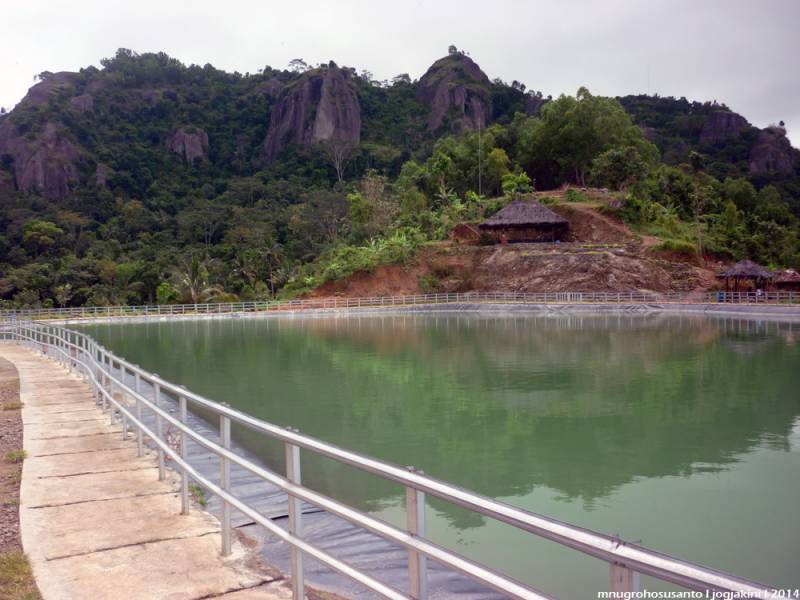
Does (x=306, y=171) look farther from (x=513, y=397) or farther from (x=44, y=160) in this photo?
(x=513, y=397)

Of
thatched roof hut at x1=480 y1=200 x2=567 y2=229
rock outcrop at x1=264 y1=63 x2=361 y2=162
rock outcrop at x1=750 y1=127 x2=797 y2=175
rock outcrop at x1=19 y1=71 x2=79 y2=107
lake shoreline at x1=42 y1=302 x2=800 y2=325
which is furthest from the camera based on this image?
rock outcrop at x1=19 y1=71 x2=79 y2=107

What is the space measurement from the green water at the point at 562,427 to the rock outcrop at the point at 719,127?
4340 inches

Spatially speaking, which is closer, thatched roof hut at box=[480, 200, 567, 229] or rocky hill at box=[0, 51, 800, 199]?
thatched roof hut at box=[480, 200, 567, 229]

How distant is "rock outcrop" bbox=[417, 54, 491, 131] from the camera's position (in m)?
128

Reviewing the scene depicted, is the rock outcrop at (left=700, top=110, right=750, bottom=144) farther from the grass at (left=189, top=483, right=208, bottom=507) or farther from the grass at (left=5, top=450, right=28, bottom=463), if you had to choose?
the grass at (left=5, top=450, right=28, bottom=463)

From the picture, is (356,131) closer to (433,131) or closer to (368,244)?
(433,131)

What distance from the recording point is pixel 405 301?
5172 cm

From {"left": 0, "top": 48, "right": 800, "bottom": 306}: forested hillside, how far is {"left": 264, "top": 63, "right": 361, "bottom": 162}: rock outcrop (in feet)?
1.34

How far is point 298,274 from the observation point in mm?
59688

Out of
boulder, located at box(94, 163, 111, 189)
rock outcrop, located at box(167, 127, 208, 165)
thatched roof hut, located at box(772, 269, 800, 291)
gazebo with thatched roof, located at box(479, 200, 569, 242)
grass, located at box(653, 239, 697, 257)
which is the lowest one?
thatched roof hut, located at box(772, 269, 800, 291)

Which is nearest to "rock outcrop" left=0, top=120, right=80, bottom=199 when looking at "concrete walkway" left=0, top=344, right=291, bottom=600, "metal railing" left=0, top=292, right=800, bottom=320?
"metal railing" left=0, top=292, right=800, bottom=320

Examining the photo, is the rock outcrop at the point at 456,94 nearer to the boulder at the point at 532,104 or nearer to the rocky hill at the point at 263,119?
the rocky hill at the point at 263,119

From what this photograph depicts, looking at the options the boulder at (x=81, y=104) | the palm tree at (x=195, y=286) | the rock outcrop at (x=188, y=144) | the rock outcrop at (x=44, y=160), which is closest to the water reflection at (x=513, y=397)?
the palm tree at (x=195, y=286)

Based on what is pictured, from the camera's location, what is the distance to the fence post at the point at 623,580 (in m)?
1.88
